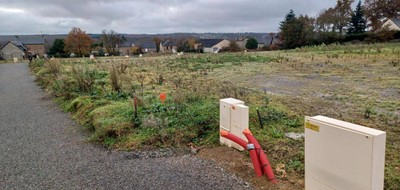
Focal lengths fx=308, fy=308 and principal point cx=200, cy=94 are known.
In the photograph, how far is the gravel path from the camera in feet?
11.8

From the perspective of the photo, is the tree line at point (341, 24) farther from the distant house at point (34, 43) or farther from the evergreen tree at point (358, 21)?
the distant house at point (34, 43)

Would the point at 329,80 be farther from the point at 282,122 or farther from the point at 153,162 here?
the point at 153,162

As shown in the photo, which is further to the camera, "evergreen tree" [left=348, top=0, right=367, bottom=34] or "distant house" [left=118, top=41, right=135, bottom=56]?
"distant house" [left=118, top=41, right=135, bottom=56]

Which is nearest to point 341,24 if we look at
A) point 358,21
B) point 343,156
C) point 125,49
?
point 358,21

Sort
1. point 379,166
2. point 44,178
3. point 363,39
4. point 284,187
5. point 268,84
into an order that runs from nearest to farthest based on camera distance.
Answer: point 379,166
point 284,187
point 44,178
point 268,84
point 363,39

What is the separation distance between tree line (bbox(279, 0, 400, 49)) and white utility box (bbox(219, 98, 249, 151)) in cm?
3832

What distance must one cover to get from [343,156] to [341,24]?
5253cm

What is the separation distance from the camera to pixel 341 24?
162 feet

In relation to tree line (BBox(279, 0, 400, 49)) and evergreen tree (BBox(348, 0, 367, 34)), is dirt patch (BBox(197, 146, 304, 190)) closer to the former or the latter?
tree line (BBox(279, 0, 400, 49))

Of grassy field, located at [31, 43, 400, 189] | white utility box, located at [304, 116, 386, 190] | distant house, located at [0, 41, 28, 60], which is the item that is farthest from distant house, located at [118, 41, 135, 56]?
white utility box, located at [304, 116, 386, 190]

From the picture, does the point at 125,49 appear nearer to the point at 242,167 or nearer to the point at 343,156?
the point at 242,167

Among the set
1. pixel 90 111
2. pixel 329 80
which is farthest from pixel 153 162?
pixel 329 80

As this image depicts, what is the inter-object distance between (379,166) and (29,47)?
8813 centimetres

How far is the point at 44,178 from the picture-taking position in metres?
3.82
